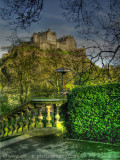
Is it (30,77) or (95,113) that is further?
(30,77)

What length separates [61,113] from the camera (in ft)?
19.1

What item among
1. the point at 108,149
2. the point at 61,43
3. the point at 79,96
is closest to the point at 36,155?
the point at 108,149

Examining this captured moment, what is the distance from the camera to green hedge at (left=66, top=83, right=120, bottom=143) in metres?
4.65

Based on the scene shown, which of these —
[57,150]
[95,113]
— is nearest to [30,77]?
[95,113]

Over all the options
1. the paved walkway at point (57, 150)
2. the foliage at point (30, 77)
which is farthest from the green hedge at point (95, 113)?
the foliage at point (30, 77)

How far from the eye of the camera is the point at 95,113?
4910mm

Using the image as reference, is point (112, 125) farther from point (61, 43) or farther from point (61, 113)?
point (61, 43)

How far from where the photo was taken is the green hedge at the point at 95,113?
4.65 m

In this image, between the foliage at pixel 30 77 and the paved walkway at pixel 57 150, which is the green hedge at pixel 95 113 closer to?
the paved walkway at pixel 57 150

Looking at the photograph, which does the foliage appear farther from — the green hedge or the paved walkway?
the paved walkway

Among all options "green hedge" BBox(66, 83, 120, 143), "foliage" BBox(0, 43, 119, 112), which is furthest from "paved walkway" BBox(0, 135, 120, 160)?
"foliage" BBox(0, 43, 119, 112)

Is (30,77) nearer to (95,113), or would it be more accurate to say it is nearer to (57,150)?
(95,113)

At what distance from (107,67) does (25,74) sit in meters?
10.0

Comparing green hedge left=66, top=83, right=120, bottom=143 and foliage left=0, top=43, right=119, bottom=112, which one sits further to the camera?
foliage left=0, top=43, right=119, bottom=112
